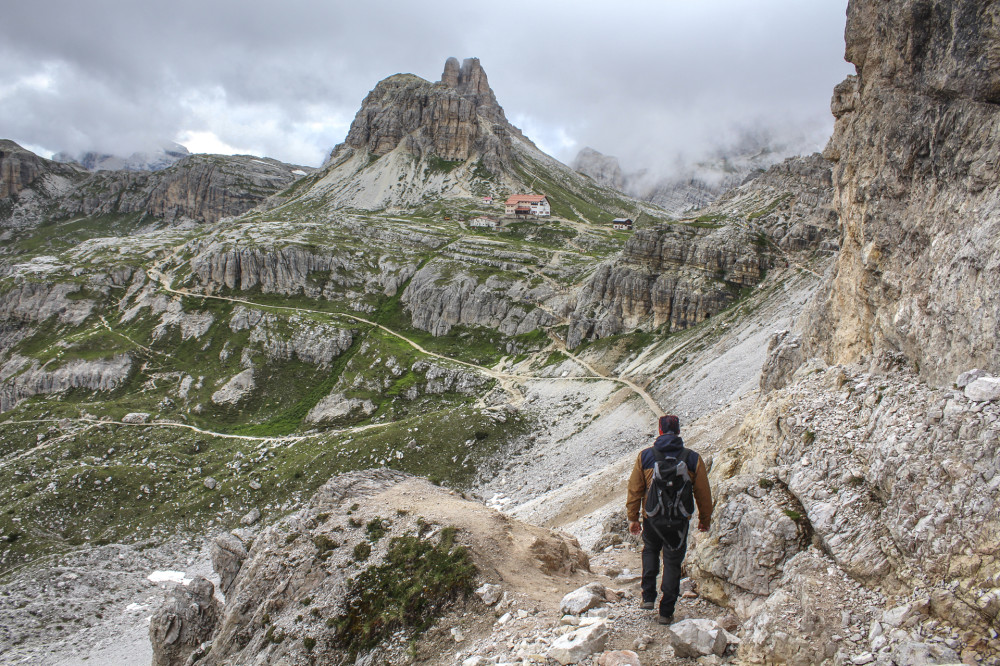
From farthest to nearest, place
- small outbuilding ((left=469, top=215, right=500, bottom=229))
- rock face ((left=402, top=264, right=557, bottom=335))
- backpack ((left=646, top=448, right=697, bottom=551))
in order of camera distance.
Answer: small outbuilding ((left=469, top=215, right=500, bottom=229)), rock face ((left=402, top=264, right=557, bottom=335)), backpack ((left=646, top=448, right=697, bottom=551))

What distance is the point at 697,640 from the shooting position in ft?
31.6

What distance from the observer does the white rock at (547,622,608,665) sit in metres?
10.0

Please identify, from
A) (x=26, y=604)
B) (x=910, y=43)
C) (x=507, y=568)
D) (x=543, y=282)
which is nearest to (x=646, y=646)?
(x=507, y=568)

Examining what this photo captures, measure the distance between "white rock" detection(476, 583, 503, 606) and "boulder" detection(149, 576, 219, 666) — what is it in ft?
57.0

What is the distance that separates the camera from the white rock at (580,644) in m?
10.0

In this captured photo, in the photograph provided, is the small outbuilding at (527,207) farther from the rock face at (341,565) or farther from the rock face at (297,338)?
the rock face at (341,565)

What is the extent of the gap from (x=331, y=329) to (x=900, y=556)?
98.2m

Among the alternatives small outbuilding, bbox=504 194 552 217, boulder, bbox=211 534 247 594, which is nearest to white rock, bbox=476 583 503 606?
boulder, bbox=211 534 247 594

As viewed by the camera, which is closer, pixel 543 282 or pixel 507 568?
pixel 507 568

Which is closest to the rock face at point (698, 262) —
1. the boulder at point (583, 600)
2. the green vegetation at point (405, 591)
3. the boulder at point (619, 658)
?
the green vegetation at point (405, 591)

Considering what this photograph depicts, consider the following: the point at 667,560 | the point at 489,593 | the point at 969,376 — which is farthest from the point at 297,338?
the point at 969,376

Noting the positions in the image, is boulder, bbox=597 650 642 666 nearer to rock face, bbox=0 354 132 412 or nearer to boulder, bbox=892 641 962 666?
boulder, bbox=892 641 962 666

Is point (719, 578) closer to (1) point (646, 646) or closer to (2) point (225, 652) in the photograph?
(1) point (646, 646)

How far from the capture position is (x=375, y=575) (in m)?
16.7
